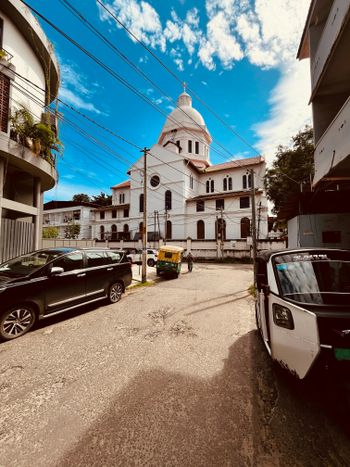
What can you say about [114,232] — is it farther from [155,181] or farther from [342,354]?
[342,354]

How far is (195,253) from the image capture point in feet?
92.4

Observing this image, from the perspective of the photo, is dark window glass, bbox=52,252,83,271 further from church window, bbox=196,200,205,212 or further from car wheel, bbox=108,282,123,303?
church window, bbox=196,200,205,212

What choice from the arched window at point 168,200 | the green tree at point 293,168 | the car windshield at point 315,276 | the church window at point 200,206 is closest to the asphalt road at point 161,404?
the car windshield at point 315,276

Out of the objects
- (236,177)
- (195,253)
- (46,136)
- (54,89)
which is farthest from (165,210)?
(46,136)

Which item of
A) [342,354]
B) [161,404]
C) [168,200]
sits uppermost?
[168,200]

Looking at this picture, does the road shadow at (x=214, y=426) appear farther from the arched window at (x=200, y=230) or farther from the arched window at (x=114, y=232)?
the arched window at (x=114, y=232)

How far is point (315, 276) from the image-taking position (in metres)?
2.98

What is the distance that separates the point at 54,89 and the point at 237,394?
16.4 m

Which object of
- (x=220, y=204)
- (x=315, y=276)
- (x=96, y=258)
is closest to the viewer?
(x=315, y=276)

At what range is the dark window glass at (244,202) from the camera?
29748mm

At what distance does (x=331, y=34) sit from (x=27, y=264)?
422 inches

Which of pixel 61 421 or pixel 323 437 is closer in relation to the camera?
pixel 323 437

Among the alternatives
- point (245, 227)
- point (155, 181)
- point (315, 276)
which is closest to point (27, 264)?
point (315, 276)

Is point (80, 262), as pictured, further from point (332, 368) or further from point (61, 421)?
point (332, 368)
